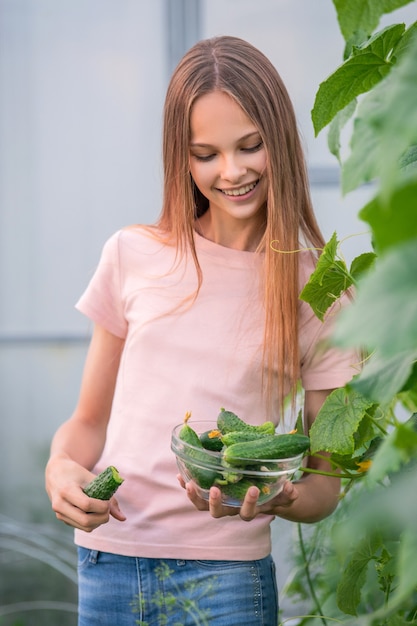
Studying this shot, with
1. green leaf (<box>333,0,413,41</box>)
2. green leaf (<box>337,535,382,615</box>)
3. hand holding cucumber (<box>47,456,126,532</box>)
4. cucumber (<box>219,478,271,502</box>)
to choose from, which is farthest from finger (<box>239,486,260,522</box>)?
green leaf (<box>333,0,413,41</box>)

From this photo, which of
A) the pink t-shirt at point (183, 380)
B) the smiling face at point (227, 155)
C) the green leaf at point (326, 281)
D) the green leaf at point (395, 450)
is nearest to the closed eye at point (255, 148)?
the smiling face at point (227, 155)

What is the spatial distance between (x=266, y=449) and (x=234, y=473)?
0.05m

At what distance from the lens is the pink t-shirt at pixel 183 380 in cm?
141

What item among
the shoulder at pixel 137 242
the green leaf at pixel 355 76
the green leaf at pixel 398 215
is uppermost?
the green leaf at pixel 355 76

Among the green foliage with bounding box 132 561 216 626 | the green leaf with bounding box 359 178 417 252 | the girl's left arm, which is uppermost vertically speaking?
the green leaf with bounding box 359 178 417 252

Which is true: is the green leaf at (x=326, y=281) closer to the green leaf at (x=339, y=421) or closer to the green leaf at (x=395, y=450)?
the green leaf at (x=339, y=421)

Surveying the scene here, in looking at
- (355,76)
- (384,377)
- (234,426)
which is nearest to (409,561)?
(384,377)

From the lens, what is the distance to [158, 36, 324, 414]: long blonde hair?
1354 mm

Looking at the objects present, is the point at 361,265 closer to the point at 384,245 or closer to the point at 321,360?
the point at 321,360

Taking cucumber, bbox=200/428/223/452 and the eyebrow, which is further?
the eyebrow

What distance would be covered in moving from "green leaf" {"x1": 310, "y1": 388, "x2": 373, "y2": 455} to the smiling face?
40 centimetres

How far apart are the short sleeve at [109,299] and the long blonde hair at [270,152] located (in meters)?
0.17

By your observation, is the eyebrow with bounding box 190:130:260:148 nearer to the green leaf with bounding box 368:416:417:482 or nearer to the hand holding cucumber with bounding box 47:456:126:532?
the hand holding cucumber with bounding box 47:456:126:532

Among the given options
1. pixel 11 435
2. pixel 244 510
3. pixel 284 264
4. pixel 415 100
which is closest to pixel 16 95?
pixel 11 435
